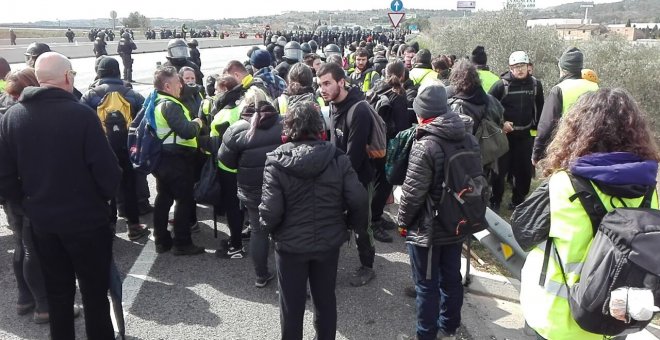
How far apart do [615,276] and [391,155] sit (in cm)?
196

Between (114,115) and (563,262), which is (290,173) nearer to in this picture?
(563,262)

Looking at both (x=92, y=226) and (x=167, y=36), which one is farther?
(x=167, y=36)

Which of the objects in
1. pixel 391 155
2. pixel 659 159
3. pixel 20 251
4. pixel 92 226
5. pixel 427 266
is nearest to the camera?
pixel 659 159

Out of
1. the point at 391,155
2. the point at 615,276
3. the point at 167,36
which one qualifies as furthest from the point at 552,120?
the point at 167,36

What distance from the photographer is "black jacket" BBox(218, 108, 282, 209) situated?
4102mm

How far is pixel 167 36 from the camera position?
166ft

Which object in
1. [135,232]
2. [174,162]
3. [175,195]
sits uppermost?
[174,162]

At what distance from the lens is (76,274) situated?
3.26m

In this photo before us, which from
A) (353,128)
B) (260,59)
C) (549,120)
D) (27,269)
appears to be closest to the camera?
(27,269)

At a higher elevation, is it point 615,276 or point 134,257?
point 615,276

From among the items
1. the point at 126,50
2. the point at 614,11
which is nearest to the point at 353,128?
the point at 126,50

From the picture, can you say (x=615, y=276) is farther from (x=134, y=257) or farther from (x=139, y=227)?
(x=139, y=227)

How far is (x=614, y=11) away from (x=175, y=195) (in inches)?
7821

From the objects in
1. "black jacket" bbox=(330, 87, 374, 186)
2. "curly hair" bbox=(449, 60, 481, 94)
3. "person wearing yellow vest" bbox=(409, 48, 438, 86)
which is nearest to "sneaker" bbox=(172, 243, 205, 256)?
"black jacket" bbox=(330, 87, 374, 186)
